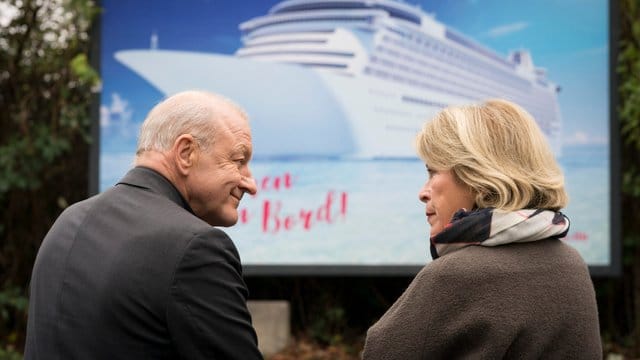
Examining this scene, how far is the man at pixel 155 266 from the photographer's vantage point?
208 centimetres

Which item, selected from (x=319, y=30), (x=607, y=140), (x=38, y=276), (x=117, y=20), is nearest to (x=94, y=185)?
(x=117, y=20)

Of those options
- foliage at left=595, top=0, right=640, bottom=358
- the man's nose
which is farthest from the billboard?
the man's nose

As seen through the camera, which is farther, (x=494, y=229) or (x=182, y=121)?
(x=182, y=121)

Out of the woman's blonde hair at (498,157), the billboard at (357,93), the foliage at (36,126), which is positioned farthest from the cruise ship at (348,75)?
the woman's blonde hair at (498,157)

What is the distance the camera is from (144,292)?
6.81 feet

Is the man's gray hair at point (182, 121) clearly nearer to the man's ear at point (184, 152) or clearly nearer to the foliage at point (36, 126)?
the man's ear at point (184, 152)

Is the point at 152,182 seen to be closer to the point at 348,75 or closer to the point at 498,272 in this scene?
the point at 498,272

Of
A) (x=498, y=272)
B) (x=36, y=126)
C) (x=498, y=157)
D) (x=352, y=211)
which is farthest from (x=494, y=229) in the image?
(x=36, y=126)

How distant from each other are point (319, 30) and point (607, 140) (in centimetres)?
223

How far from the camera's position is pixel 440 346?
221 centimetres

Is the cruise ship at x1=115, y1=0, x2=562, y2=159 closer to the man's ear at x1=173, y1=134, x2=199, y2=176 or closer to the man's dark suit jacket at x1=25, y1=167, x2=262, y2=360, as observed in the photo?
the man's ear at x1=173, y1=134, x2=199, y2=176

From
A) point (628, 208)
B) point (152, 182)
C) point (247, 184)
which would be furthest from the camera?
point (628, 208)

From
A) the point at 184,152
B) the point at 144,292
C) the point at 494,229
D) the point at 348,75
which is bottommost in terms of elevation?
the point at 144,292

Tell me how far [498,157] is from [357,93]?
15.4 feet
